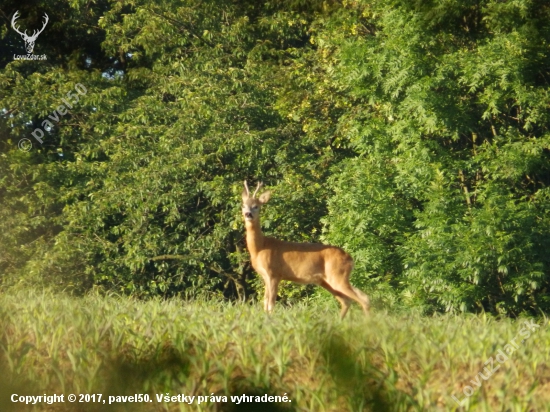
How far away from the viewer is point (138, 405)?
589 cm

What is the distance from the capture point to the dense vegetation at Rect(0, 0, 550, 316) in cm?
1597

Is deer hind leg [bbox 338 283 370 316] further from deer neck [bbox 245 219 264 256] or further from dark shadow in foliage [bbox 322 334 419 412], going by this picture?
dark shadow in foliage [bbox 322 334 419 412]

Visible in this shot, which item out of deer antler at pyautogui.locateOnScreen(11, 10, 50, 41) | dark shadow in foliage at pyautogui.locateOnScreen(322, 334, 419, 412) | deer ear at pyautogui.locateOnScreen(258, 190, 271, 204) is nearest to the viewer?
dark shadow in foliage at pyautogui.locateOnScreen(322, 334, 419, 412)

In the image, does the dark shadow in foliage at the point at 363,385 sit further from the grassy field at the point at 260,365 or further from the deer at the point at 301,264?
the deer at the point at 301,264

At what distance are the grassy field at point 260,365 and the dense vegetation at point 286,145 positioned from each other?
8487 mm

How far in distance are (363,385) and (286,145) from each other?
1314 centimetres

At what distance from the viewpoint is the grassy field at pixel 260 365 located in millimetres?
→ 5945

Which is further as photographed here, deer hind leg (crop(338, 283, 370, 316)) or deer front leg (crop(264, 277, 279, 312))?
deer hind leg (crop(338, 283, 370, 316))

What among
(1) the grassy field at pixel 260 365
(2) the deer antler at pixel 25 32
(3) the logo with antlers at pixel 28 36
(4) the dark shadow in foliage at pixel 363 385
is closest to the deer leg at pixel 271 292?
(1) the grassy field at pixel 260 365

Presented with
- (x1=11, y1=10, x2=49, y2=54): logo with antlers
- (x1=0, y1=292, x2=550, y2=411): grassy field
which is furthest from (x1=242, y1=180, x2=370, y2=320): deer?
(x1=11, y1=10, x2=49, y2=54): logo with antlers

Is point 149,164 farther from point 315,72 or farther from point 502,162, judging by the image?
point 502,162

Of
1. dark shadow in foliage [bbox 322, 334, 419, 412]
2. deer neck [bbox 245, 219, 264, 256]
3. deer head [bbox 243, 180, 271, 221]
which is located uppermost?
deer head [bbox 243, 180, 271, 221]

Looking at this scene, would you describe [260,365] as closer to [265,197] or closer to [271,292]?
[271,292]

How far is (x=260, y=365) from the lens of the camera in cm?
629
